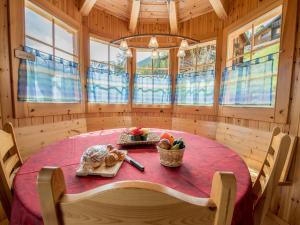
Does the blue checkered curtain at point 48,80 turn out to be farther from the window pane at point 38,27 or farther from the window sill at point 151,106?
the window sill at point 151,106

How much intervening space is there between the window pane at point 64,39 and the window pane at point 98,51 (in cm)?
34

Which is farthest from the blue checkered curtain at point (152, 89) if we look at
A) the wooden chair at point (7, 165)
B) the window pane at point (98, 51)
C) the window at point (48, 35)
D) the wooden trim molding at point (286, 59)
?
the wooden chair at point (7, 165)

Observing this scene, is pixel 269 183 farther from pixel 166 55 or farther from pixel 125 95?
pixel 166 55

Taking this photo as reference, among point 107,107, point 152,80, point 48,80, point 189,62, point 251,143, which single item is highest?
point 189,62

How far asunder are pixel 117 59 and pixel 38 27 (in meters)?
1.29

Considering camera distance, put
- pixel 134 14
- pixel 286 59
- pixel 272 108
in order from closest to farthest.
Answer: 1. pixel 286 59
2. pixel 272 108
3. pixel 134 14

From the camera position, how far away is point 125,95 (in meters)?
2.98

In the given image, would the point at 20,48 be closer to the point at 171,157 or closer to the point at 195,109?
the point at 171,157

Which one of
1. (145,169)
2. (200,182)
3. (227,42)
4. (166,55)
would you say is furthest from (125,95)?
(200,182)

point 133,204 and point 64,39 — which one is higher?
point 64,39

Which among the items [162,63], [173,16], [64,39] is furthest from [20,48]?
[173,16]

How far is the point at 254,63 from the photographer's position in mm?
1865

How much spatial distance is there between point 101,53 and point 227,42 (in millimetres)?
2038

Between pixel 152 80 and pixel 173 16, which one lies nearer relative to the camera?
pixel 173 16
